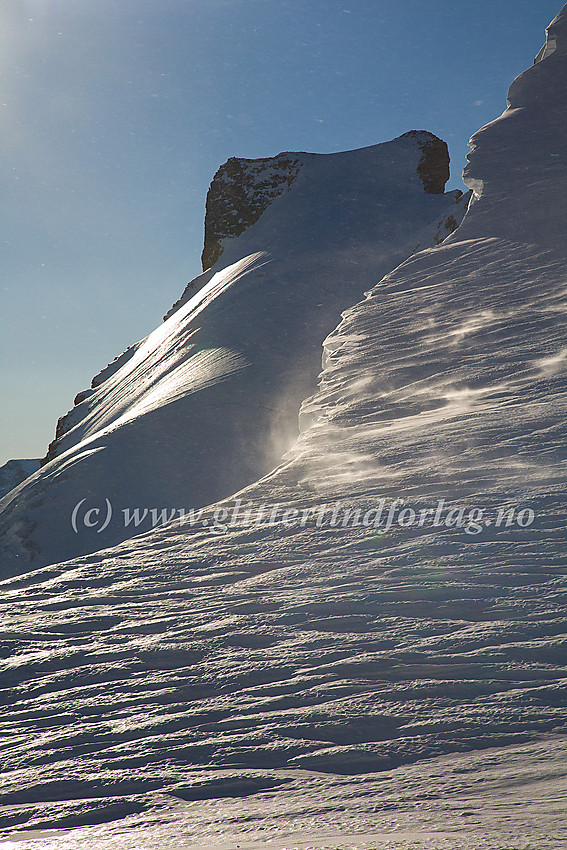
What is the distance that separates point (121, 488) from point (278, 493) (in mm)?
8835

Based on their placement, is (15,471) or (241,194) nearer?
(241,194)

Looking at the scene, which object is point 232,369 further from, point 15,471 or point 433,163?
point 15,471

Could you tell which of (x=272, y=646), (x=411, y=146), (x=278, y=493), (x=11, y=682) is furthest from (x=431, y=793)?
(x=411, y=146)

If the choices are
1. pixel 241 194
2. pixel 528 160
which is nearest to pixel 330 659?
pixel 528 160

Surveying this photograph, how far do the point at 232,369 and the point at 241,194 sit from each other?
15.8 m

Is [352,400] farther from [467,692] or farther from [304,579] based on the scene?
[467,692]

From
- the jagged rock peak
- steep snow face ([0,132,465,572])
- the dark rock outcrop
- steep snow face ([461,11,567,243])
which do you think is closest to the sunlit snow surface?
steep snow face ([461,11,567,243])

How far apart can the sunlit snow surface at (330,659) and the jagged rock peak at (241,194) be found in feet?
78.2

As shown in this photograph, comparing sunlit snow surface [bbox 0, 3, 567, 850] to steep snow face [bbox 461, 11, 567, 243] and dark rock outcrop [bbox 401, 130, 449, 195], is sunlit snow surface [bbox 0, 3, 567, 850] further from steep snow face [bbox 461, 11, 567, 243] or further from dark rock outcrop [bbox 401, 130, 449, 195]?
dark rock outcrop [bbox 401, 130, 449, 195]

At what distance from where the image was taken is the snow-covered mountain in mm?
50781

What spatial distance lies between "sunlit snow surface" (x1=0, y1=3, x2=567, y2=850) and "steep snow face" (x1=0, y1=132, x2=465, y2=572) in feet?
25.9

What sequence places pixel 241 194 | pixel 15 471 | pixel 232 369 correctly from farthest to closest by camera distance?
pixel 15 471 → pixel 241 194 → pixel 232 369

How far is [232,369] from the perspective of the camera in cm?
1667

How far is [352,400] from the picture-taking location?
23.3 feet
